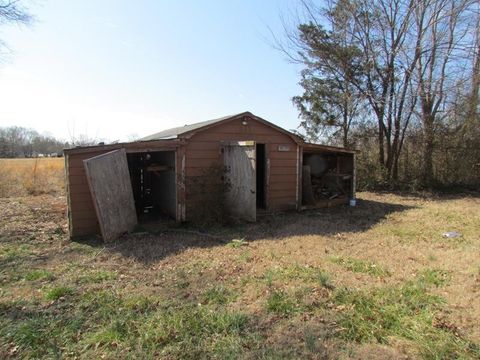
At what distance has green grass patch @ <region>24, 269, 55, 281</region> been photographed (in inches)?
183

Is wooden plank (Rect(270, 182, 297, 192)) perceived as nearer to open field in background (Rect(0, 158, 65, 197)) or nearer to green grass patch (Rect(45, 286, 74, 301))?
green grass patch (Rect(45, 286, 74, 301))

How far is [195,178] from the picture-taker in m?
8.06

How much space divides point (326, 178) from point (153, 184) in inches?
230

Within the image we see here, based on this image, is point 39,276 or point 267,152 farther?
point 267,152

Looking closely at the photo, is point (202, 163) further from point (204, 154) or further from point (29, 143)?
point (29, 143)

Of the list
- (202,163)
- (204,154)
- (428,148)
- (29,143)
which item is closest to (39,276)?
(202,163)

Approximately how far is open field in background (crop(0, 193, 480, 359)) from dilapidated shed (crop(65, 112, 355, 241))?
2.37 ft

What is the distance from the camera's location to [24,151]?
51188 mm

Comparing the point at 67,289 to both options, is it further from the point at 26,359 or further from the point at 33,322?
the point at 26,359

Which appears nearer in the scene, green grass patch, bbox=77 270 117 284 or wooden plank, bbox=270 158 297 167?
green grass patch, bbox=77 270 117 284

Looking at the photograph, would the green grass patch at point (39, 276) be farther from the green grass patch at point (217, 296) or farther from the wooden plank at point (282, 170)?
the wooden plank at point (282, 170)

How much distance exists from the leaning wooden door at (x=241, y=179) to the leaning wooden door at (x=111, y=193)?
7.96 ft

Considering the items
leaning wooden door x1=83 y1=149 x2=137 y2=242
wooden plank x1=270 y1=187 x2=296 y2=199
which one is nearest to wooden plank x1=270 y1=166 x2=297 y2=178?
wooden plank x1=270 y1=187 x2=296 y2=199

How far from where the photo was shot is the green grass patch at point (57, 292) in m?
3.96
